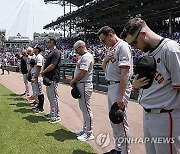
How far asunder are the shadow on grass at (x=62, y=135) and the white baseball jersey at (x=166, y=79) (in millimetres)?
3166

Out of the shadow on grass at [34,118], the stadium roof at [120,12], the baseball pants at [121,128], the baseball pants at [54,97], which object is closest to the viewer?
the baseball pants at [121,128]

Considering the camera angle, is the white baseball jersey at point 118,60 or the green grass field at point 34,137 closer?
the white baseball jersey at point 118,60

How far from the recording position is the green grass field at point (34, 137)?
16.2 ft

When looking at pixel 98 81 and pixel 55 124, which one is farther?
pixel 98 81

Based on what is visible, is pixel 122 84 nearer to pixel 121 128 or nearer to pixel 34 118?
pixel 121 128

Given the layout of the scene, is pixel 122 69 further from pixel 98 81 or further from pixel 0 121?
pixel 98 81

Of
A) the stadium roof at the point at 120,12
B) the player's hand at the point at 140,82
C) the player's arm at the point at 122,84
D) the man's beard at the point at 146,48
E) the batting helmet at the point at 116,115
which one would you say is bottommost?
the batting helmet at the point at 116,115

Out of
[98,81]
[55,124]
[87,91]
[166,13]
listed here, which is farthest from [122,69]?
[166,13]

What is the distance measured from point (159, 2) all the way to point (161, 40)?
27.4 metres

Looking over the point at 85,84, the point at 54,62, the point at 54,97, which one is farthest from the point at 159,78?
the point at 54,97

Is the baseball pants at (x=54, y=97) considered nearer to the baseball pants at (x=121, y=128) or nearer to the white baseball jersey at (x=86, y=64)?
the white baseball jersey at (x=86, y=64)

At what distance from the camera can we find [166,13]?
31.0 m

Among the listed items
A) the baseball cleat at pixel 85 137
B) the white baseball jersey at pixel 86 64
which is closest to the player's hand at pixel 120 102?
the white baseball jersey at pixel 86 64

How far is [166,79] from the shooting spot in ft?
8.57
